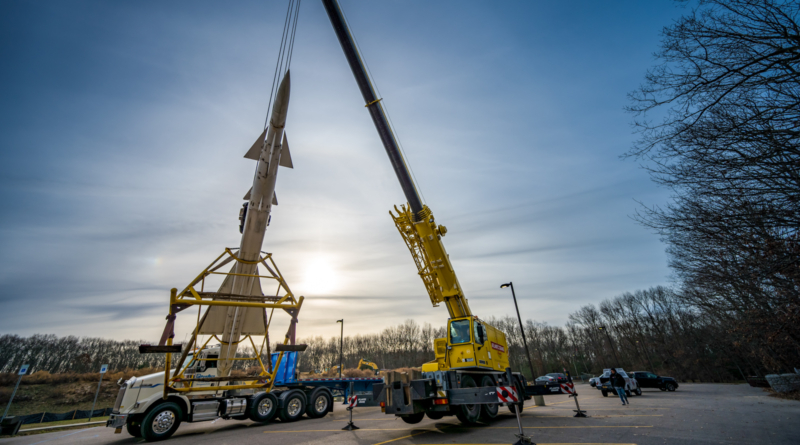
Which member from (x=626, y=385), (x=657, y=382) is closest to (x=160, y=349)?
(x=626, y=385)

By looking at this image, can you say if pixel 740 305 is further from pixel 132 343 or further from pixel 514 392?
pixel 132 343

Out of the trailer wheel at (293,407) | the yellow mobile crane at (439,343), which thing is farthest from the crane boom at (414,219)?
the trailer wheel at (293,407)

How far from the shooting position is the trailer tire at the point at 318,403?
11305 mm

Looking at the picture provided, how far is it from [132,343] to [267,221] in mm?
80983

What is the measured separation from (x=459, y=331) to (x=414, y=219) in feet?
12.9

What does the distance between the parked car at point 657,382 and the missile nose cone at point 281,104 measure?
26525 millimetres

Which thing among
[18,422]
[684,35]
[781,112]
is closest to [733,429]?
[781,112]

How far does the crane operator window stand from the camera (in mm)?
9027

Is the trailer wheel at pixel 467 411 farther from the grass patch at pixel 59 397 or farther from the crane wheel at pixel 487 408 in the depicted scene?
the grass patch at pixel 59 397

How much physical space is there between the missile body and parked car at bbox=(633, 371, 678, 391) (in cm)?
2496

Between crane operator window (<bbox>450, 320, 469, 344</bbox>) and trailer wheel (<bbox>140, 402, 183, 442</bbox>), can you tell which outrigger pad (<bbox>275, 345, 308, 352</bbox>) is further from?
crane operator window (<bbox>450, 320, 469, 344</bbox>)

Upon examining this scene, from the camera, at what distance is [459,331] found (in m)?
9.19

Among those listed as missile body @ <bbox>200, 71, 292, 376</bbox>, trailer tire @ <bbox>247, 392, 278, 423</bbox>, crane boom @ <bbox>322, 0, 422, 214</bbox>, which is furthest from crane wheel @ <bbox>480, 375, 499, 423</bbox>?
missile body @ <bbox>200, 71, 292, 376</bbox>

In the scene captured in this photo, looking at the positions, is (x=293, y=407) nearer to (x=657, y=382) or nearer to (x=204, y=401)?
(x=204, y=401)
